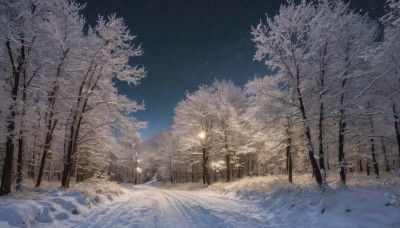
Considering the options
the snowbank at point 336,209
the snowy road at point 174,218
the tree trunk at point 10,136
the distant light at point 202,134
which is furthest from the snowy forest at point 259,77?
the distant light at point 202,134

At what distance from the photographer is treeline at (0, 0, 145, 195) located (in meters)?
11.7

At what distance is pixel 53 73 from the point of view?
16109 millimetres

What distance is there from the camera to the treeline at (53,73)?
11711mm

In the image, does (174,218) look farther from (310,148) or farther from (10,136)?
(10,136)

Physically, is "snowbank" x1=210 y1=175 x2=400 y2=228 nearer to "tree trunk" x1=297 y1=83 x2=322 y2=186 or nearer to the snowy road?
the snowy road

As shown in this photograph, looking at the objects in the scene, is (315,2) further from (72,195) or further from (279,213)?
(72,195)

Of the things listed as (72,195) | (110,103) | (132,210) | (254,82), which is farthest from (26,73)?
(254,82)

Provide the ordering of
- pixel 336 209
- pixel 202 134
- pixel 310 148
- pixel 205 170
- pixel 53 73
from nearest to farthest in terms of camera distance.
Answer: pixel 336 209 → pixel 310 148 → pixel 53 73 → pixel 202 134 → pixel 205 170

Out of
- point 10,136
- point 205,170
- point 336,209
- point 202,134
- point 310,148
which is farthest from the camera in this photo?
point 205,170

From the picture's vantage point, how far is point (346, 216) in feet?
27.0

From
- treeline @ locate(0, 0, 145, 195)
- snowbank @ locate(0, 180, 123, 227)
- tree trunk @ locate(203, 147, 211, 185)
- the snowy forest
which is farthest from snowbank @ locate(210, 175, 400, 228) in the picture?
tree trunk @ locate(203, 147, 211, 185)

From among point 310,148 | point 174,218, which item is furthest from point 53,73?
point 310,148

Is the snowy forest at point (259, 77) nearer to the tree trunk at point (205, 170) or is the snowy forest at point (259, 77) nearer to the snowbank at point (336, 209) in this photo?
the snowbank at point (336, 209)

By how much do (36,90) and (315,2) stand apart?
1413cm
